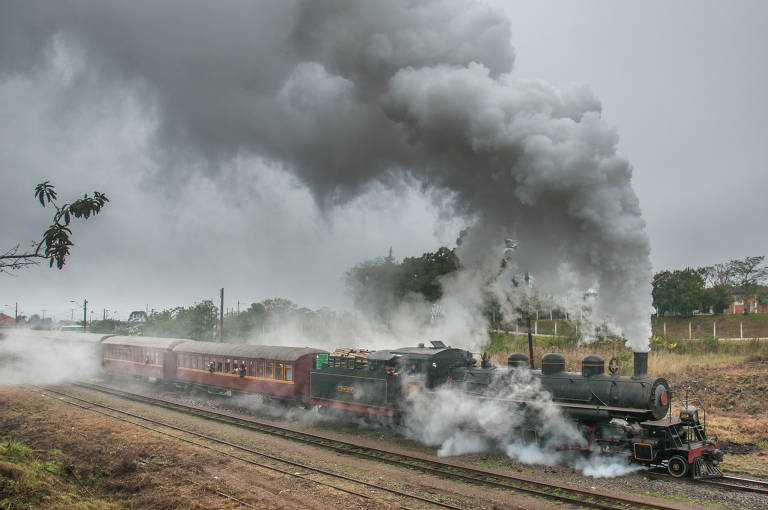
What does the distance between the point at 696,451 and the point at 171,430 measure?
13.3 metres

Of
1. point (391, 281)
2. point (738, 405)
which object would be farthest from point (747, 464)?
point (391, 281)

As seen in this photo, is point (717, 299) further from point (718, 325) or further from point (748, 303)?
point (748, 303)

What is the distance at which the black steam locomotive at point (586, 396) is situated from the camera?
10328mm

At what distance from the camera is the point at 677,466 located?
1012 centimetres

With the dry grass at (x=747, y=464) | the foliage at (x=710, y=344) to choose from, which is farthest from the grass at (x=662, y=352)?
the dry grass at (x=747, y=464)

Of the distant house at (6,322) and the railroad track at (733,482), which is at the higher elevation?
the railroad track at (733,482)

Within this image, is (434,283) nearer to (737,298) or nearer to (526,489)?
(526,489)

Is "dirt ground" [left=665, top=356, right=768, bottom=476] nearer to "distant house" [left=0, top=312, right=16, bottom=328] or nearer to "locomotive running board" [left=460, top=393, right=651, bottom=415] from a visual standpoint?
"locomotive running board" [left=460, top=393, right=651, bottom=415]

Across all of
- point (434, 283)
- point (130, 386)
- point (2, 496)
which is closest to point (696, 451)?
point (2, 496)

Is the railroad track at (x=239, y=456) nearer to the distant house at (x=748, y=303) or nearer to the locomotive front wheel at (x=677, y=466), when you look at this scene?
the locomotive front wheel at (x=677, y=466)

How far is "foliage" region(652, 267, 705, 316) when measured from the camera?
45531 millimetres

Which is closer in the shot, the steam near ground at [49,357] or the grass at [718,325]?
the steam near ground at [49,357]

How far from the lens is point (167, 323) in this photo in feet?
172

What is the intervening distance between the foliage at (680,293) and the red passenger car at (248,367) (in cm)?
3903
